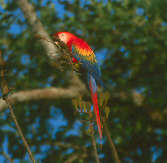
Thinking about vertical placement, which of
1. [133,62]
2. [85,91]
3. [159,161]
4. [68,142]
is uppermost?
[133,62]

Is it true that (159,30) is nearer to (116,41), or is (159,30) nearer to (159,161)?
(116,41)

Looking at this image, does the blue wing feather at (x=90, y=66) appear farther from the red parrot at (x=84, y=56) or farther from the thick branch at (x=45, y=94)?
the thick branch at (x=45, y=94)

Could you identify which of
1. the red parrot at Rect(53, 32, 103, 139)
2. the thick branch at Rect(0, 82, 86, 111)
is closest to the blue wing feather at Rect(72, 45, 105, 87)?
the red parrot at Rect(53, 32, 103, 139)

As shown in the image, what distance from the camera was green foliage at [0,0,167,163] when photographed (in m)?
6.06

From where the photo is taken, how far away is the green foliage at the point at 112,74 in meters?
6.06

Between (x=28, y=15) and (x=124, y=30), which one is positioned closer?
(x=28, y=15)

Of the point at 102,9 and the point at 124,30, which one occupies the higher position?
the point at 102,9

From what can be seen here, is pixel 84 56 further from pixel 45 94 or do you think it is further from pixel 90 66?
pixel 45 94

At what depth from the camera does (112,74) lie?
6836 mm

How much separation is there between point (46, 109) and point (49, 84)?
2.06 ft

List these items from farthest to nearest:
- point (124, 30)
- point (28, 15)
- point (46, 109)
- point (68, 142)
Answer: point (46, 109) → point (68, 142) → point (124, 30) → point (28, 15)

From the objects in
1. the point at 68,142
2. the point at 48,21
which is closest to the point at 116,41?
the point at 48,21

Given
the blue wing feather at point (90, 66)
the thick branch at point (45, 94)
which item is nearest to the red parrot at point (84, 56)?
the blue wing feather at point (90, 66)

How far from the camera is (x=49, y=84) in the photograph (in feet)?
24.3
